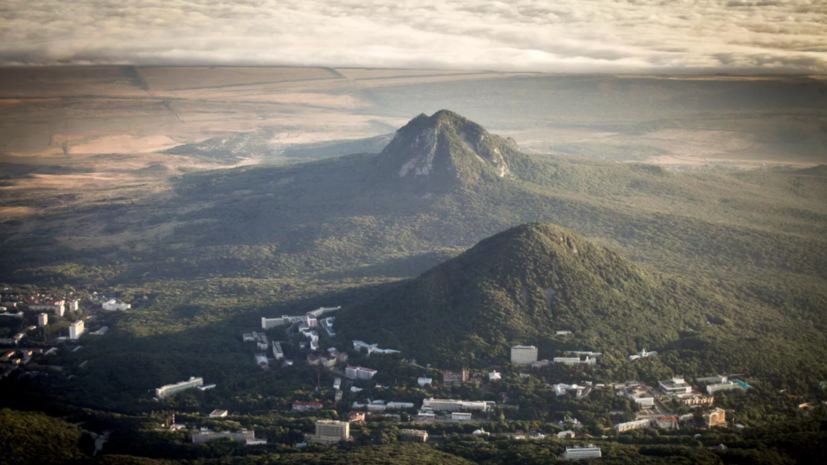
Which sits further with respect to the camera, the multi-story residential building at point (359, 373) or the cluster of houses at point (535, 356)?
the cluster of houses at point (535, 356)

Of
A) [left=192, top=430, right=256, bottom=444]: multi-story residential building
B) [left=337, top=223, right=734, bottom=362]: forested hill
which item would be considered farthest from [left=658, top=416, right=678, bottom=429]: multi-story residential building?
[left=192, top=430, right=256, bottom=444]: multi-story residential building

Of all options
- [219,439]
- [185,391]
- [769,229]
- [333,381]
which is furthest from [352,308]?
[769,229]

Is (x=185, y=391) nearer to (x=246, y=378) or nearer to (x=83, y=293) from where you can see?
(x=246, y=378)

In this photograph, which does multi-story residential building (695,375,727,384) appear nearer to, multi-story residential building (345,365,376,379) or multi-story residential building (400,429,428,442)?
multi-story residential building (400,429,428,442)

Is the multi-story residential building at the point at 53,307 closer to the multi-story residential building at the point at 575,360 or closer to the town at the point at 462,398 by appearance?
the town at the point at 462,398

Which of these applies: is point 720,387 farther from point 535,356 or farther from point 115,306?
point 115,306

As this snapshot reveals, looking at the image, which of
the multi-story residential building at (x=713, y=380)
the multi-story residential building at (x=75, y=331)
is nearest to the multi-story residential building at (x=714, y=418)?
the multi-story residential building at (x=713, y=380)
